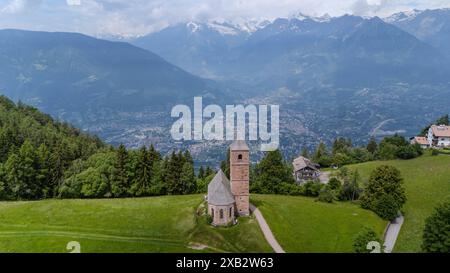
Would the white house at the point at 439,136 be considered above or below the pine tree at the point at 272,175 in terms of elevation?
above

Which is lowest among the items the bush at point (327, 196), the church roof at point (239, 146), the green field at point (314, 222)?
the green field at point (314, 222)

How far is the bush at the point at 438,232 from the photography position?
1628 inches

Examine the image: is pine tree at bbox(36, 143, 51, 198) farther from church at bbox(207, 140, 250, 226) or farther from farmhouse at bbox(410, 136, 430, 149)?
farmhouse at bbox(410, 136, 430, 149)

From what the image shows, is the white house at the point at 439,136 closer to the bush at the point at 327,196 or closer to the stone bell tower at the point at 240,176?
the bush at the point at 327,196

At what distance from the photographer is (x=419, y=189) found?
72875mm

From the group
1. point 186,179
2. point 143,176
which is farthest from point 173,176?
point 143,176

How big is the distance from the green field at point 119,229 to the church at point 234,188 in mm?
1720

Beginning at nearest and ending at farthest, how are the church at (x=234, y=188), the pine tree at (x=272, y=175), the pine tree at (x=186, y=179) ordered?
1. the church at (x=234, y=188)
2. the pine tree at (x=186, y=179)
3. the pine tree at (x=272, y=175)

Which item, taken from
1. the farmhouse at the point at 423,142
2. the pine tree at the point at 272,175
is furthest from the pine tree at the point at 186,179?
the farmhouse at the point at 423,142

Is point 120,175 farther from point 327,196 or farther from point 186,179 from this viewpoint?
point 327,196

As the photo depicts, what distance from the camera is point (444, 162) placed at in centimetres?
8638

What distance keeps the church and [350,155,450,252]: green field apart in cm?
2089

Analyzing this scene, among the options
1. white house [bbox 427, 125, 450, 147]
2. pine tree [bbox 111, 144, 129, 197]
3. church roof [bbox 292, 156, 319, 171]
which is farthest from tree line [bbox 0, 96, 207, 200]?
white house [bbox 427, 125, 450, 147]

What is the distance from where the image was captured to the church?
168 ft
